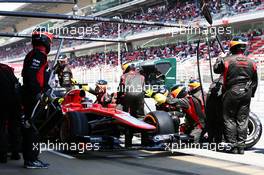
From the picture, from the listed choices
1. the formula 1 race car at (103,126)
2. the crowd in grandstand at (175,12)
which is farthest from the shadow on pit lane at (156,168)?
the crowd in grandstand at (175,12)

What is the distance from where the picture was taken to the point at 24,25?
6806 centimetres

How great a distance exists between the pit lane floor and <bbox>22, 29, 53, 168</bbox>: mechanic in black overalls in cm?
18

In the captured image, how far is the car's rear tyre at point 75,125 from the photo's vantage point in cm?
629

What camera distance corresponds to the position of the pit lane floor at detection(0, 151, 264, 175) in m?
5.18

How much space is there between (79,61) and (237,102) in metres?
43.5

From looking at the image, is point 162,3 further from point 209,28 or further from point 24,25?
point 209,28

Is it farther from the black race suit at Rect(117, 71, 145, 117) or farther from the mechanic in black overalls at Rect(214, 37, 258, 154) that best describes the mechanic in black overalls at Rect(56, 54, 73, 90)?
the mechanic in black overalls at Rect(214, 37, 258, 154)

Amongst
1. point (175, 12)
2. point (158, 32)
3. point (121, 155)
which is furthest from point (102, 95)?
point (175, 12)

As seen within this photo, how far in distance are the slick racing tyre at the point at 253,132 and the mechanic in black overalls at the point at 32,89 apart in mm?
3173

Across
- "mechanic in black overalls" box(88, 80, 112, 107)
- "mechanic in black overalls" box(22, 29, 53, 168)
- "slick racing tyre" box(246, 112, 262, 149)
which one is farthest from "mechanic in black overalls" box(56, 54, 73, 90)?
"slick racing tyre" box(246, 112, 262, 149)

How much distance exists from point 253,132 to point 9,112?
3.62m

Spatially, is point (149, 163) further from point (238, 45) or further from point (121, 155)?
point (238, 45)

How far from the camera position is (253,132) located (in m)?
7.00

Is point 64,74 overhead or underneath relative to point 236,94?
overhead
